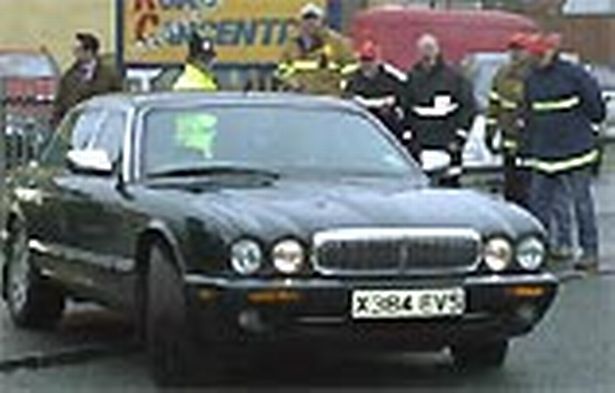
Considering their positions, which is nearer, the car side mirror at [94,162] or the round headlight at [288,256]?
the round headlight at [288,256]

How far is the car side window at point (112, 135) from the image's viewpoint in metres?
10.5

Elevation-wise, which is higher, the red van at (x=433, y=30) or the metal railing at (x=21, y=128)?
the metal railing at (x=21, y=128)

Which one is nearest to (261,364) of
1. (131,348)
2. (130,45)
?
(131,348)

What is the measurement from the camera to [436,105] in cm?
1583

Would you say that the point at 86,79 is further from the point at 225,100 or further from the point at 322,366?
the point at 322,366

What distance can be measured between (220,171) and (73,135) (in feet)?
5.82

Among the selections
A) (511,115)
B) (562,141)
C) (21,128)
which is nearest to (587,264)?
(562,141)

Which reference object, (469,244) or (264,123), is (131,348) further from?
(469,244)

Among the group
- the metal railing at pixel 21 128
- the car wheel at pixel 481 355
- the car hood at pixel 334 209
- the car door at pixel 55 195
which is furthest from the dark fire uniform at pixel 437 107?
the car hood at pixel 334 209

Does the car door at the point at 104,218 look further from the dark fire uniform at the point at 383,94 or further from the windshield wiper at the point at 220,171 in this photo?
the dark fire uniform at the point at 383,94

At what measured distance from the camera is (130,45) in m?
22.1

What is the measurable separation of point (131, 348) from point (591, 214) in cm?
Answer: 489

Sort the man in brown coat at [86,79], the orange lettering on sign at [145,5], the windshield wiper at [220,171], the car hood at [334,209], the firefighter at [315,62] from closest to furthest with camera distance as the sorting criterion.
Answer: the car hood at [334,209] < the windshield wiper at [220,171] < the firefighter at [315,62] < the man in brown coat at [86,79] < the orange lettering on sign at [145,5]

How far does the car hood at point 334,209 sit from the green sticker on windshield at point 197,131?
46 cm
